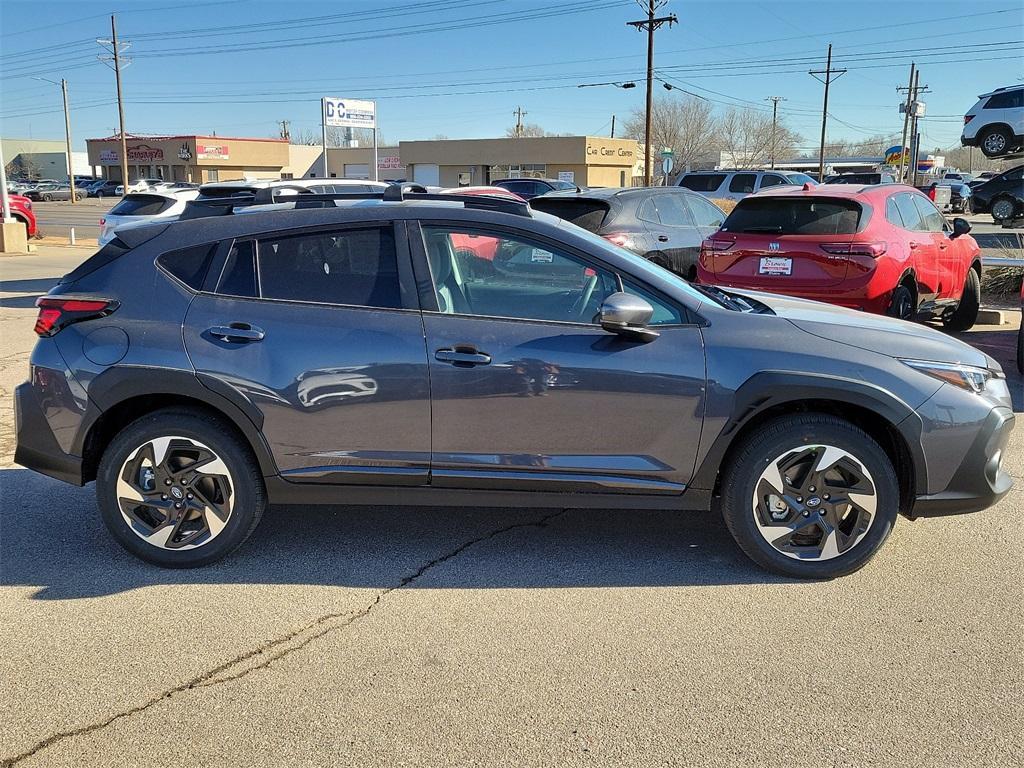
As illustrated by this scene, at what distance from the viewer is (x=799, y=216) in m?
8.16

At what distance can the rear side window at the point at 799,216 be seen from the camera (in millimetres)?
7996

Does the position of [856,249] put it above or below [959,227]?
below

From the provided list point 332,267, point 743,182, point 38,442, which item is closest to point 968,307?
point 332,267

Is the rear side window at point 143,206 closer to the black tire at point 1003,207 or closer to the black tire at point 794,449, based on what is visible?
the black tire at point 794,449

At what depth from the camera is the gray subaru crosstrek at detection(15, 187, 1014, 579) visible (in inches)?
157

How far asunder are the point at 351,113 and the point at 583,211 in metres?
24.1

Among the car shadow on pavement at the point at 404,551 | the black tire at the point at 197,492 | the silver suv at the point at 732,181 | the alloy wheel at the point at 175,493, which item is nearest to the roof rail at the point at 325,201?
the black tire at the point at 197,492

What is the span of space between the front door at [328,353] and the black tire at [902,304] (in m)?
5.53

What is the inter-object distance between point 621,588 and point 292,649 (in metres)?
1.47

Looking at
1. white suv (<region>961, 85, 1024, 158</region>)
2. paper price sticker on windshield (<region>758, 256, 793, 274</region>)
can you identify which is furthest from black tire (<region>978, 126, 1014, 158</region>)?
paper price sticker on windshield (<region>758, 256, 793, 274</region>)

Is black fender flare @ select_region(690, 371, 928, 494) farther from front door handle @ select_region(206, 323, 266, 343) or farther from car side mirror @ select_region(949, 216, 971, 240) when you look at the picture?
car side mirror @ select_region(949, 216, 971, 240)

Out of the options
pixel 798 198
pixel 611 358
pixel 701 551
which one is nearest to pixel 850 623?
pixel 701 551

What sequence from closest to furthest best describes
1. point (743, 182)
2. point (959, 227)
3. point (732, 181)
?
point (959, 227) < point (743, 182) < point (732, 181)

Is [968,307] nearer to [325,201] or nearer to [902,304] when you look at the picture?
[902,304]
